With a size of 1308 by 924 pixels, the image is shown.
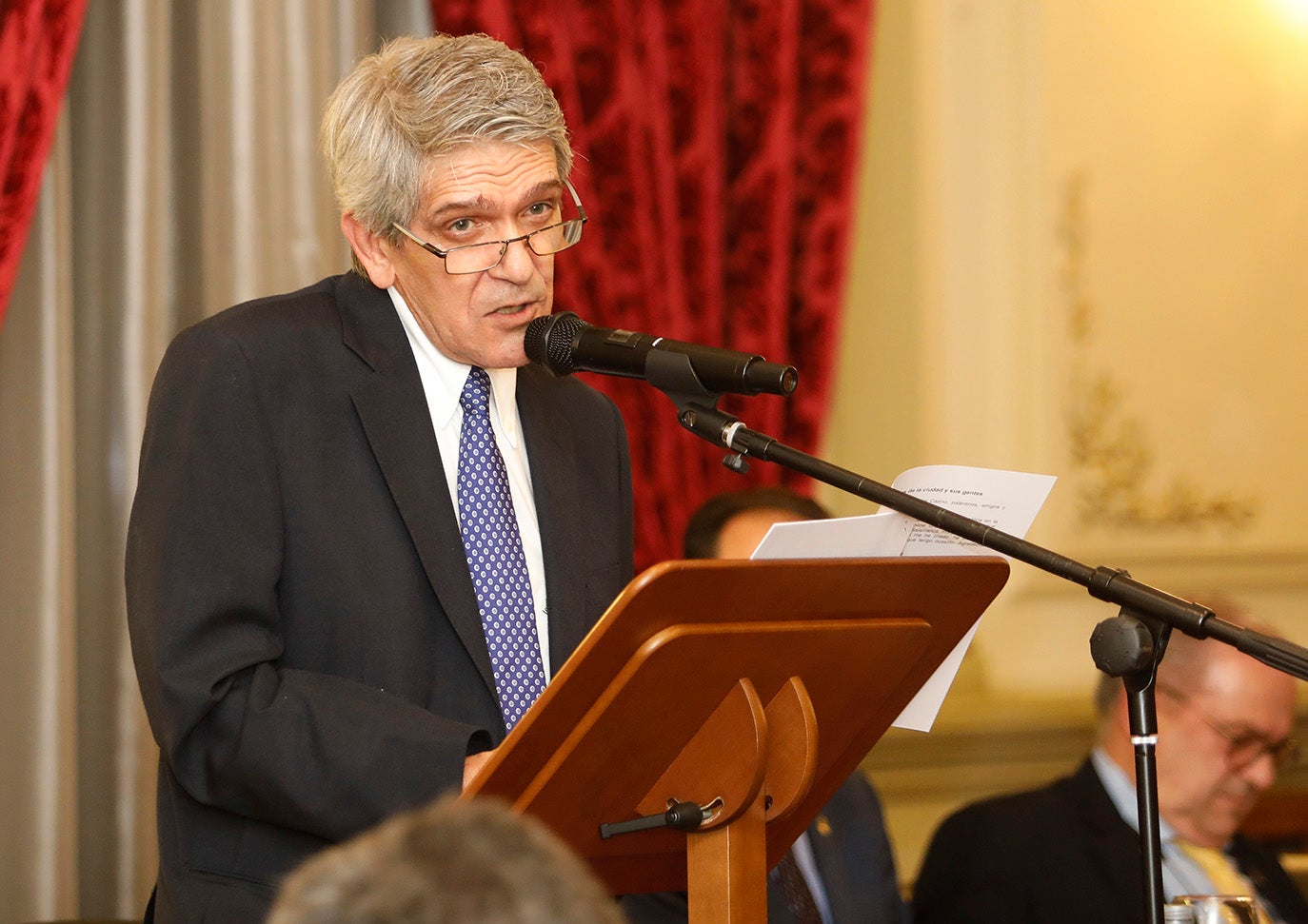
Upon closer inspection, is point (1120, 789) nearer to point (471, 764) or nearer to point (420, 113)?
point (471, 764)

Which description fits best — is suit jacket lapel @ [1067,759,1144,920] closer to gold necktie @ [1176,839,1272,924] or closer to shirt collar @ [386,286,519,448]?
gold necktie @ [1176,839,1272,924]

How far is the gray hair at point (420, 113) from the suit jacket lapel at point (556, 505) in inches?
13.4

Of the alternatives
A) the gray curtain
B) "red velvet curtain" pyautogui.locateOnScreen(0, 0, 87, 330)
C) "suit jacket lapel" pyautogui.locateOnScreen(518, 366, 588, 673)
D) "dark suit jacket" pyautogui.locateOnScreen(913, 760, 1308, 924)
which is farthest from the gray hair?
"dark suit jacket" pyautogui.locateOnScreen(913, 760, 1308, 924)

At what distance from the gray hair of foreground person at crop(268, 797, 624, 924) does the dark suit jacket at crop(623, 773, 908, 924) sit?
6.43 ft

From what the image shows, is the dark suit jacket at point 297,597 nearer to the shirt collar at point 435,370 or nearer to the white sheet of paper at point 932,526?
the shirt collar at point 435,370

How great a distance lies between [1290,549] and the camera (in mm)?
4312

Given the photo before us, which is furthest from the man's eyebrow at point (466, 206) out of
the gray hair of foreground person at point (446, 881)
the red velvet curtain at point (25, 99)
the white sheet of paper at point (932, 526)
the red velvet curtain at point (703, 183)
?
the red velvet curtain at point (703, 183)


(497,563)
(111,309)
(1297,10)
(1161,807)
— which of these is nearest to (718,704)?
(497,563)

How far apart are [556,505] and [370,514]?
0.31 m

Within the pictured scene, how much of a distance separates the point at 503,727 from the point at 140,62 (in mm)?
1755

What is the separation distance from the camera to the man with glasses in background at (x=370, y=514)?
5.61 ft

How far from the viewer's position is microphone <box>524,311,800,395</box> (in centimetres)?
164

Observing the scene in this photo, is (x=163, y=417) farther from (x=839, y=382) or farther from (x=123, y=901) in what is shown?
(x=839, y=382)

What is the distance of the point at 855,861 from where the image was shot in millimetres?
2762
